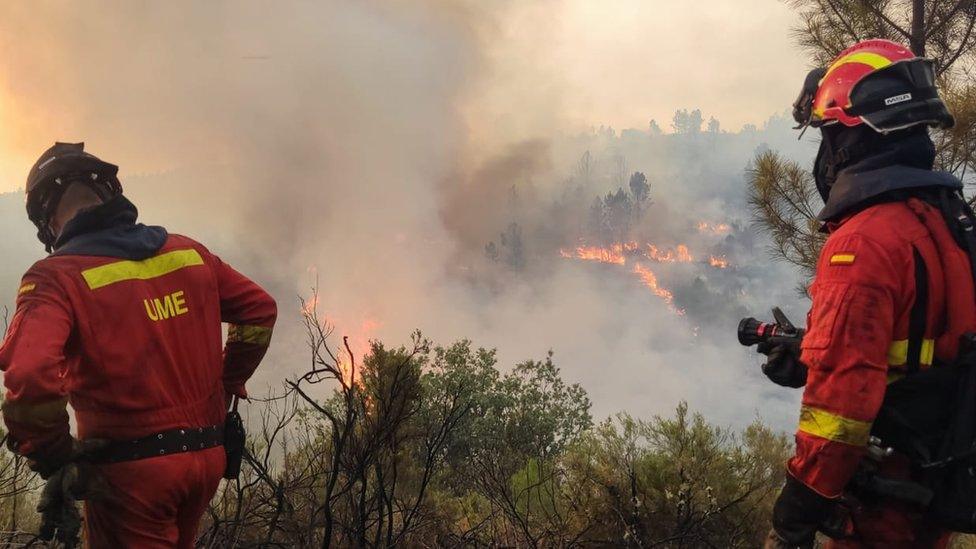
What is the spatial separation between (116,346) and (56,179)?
0.73 m

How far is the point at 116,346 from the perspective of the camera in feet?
6.98

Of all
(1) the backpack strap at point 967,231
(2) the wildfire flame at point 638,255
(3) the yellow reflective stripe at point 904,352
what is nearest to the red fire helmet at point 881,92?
(1) the backpack strap at point 967,231

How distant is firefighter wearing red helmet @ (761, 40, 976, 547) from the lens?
1736mm

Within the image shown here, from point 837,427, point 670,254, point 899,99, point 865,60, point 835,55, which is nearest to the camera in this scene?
point 837,427

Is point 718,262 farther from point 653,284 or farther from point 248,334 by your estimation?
point 248,334

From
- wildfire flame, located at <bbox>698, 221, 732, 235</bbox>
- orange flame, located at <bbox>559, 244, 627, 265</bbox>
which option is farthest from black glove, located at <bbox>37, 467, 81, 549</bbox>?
wildfire flame, located at <bbox>698, 221, 732, 235</bbox>

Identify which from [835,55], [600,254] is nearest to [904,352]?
[835,55]

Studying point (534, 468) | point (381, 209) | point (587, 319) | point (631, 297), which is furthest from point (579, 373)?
point (534, 468)

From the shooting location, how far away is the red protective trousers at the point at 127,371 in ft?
6.32

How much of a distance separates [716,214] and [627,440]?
189 m

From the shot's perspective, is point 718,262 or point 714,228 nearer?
point 718,262

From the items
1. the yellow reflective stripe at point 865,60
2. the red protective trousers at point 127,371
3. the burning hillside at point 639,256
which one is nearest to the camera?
the red protective trousers at point 127,371

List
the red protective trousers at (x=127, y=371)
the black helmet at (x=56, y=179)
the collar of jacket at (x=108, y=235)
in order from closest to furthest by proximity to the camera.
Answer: the red protective trousers at (x=127, y=371)
the collar of jacket at (x=108, y=235)
the black helmet at (x=56, y=179)

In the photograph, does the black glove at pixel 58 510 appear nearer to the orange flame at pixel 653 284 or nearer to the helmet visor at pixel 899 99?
the helmet visor at pixel 899 99
